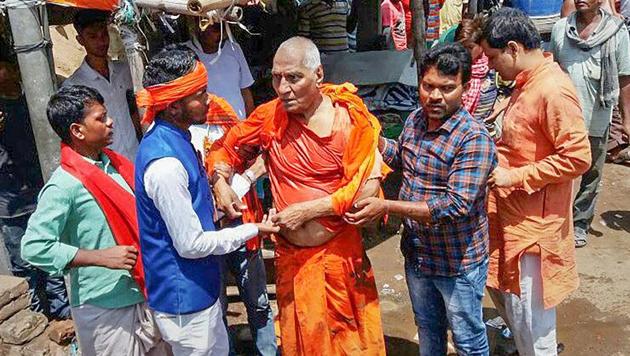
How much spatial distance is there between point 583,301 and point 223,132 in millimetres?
2997

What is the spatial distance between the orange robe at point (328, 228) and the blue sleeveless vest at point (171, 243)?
1.46ft

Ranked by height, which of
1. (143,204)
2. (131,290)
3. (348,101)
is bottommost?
(131,290)

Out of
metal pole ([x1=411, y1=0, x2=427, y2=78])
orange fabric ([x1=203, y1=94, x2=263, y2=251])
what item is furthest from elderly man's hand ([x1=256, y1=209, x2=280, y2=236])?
metal pole ([x1=411, y1=0, x2=427, y2=78])

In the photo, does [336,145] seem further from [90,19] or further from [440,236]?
[90,19]

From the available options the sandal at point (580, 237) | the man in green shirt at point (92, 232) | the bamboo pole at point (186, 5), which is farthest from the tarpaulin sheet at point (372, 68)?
the man in green shirt at point (92, 232)

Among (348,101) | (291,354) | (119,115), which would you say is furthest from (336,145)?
(119,115)

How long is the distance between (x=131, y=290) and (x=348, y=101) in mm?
1345

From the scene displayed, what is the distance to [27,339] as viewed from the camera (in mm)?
3861

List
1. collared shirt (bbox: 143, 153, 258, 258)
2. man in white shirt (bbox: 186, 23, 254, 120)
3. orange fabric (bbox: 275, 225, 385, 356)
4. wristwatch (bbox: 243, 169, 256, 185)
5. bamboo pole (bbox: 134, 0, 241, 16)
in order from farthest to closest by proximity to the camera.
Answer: man in white shirt (bbox: 186, 23, 254, 120)
bamboo pole (bbox: 134, 0, 241, 16)
wristwatch (bbox: 243, 169, 256, 185)
orange fabric (bbox: 275, 225, 385, 356)
collared shirt (bbox: 143, 153, 258, 258)

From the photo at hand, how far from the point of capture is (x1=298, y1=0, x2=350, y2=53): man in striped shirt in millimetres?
6941

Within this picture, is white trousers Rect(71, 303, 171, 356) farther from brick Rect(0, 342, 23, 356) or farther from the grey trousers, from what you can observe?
the grey trousers

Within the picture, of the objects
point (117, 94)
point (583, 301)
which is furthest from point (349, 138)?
point (583, 301)

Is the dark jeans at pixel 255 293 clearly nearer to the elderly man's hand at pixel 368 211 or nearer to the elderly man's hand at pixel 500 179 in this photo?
the elderly man's hand at pixel 368 211

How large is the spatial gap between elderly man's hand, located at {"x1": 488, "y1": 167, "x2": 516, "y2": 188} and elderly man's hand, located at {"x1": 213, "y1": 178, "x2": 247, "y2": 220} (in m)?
1.22
